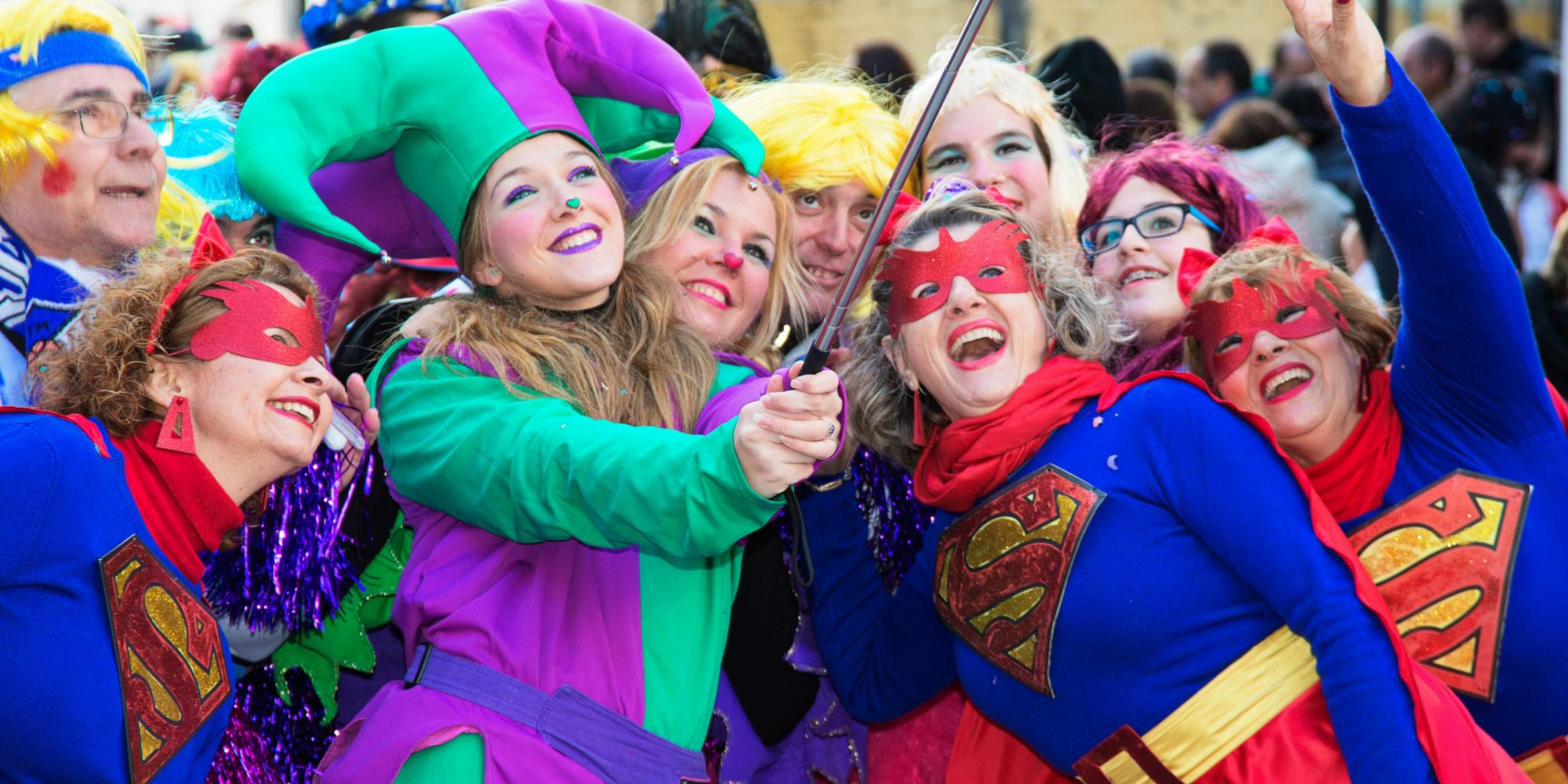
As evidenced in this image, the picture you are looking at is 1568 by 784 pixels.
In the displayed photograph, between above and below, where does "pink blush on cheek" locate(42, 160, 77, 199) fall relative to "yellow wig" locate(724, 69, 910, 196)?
below

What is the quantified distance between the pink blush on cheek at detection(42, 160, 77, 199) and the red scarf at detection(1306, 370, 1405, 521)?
7.12 ft

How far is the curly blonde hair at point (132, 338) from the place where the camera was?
228 centimetres

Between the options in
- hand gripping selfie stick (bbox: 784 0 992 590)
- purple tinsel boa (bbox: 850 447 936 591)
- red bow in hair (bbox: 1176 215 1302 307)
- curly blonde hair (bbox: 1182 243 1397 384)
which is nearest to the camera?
hand gripping selfie stick (bbox: 784 0 992 590)

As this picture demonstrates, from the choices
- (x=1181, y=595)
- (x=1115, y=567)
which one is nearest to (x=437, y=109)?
(x=1115, y=567)

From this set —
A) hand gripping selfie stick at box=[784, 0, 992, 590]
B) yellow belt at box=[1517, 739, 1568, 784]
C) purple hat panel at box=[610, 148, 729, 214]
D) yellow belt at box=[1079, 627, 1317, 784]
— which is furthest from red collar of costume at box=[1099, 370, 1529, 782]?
purple hat panel at box=[610, 148, 729, 214]

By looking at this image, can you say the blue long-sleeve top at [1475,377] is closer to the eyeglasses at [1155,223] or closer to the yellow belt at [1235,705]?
the yellow belt at [1235,705]

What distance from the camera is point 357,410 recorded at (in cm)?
259

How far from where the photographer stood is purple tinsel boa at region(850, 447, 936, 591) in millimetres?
2930

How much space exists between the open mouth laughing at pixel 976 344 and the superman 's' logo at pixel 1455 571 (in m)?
0.68

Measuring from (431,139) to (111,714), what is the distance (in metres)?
1.03

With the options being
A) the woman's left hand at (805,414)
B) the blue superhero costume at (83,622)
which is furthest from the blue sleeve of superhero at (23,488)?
the woman's left hand at (805,414)

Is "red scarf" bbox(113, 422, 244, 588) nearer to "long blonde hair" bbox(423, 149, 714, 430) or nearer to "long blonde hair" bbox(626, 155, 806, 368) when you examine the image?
"long blonde hair" bbox(423, 149, 714, 430)

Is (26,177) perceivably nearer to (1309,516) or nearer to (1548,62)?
(1309,516)

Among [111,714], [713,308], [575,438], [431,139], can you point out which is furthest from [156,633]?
[713,308]
